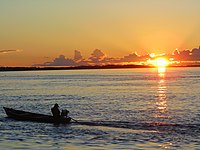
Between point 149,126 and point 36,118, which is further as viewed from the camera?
point 36,118

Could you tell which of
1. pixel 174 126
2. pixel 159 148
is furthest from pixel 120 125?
pixel 159 148

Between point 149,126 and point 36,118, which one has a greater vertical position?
point 36,118

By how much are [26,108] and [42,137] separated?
2609 cm

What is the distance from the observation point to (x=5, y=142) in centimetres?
3009

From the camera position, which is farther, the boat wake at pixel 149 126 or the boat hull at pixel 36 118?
the boat hull at pixel 36 118

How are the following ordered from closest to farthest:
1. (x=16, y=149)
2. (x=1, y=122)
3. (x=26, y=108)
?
(x=16, y=149) → (x=1, y=122) → (x=26, y=108)

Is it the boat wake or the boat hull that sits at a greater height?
the boat hull

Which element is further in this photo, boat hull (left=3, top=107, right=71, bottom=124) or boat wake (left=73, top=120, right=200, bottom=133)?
boat hull (left=3, top=107, right=71, bottom=124)

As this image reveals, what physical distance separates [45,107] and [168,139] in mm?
30369

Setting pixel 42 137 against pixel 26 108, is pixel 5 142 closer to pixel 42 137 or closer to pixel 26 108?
pixel 42 137

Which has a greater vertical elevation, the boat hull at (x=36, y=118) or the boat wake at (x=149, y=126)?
the boat hull at (x=36, y=118)

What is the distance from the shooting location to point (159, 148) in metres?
28.0

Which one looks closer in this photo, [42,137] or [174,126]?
[42,137]

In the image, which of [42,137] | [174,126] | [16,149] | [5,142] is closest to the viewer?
[16,149]
